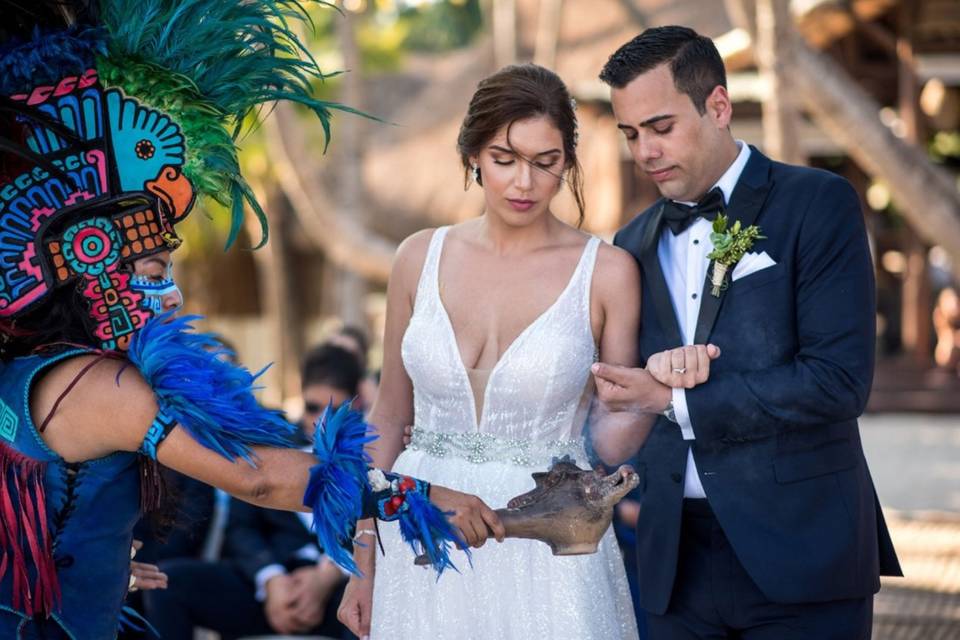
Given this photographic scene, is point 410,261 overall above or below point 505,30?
below

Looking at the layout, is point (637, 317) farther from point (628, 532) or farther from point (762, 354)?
point (628, 532)

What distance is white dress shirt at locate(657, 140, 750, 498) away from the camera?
332 centimetres

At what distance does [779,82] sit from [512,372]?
4.14 meters

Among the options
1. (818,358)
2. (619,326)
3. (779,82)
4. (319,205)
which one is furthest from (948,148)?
(818,358)

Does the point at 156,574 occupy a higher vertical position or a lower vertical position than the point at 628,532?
higher

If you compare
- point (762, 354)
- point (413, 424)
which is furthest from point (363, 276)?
point (762, 354)

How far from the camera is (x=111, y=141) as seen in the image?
9.02ft

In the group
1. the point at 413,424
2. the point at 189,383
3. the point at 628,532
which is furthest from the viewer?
the point at 628,532

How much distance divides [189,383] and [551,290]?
119 cm

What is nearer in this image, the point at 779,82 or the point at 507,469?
the point at 507,469

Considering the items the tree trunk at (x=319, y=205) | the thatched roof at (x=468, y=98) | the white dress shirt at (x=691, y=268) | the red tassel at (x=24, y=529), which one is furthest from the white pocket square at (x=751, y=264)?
the thatched roof at (x=468, y=98)

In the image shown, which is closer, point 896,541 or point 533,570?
point 533,570

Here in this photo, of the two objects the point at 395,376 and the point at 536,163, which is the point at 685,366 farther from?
the point at 395,376

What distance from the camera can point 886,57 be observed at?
1488 cm
